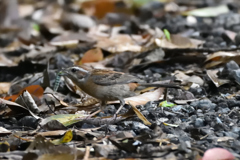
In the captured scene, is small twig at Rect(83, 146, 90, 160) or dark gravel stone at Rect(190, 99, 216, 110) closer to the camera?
small twig at Rect(83, 146, 90, 160)

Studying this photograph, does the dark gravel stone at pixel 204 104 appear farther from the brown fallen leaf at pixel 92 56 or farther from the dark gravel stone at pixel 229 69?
the brown fallen leaf at pixel 92 56

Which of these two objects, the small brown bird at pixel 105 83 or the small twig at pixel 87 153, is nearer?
the small twig at pixel 87 153

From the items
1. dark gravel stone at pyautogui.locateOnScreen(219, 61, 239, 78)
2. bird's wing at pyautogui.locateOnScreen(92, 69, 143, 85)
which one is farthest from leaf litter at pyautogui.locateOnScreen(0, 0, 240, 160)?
bird's wing at pyautogui.locateOnScreen(92, 69, 143, 85)

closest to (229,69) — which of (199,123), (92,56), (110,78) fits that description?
(110,78)

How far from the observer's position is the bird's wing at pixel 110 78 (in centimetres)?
594

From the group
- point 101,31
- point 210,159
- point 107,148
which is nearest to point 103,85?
point 107,148

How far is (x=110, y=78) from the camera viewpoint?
5.99 m

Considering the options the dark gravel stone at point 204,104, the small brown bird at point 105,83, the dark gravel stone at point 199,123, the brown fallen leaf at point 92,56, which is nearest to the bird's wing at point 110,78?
the small brown bird at point 105,83

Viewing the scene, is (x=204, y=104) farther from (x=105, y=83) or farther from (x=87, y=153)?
(x=87, y=153)

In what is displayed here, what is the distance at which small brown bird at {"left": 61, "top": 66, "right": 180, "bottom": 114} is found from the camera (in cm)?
584

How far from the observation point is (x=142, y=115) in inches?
191

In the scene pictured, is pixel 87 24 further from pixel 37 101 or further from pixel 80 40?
pixel 37 101

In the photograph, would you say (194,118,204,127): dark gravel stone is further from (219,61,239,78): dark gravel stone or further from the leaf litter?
(219,61,239,78): dark gravel stone

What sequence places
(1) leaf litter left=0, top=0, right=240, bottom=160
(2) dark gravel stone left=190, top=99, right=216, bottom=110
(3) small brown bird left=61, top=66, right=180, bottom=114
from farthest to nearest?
(3) small brown bird left=61, top=66, right=180, bottom=114 < (2) dark gravel stone left=190, top=99, right=216, bottom=110 < (1) leaf litter left=0, top=0, right=240, bottom=160
